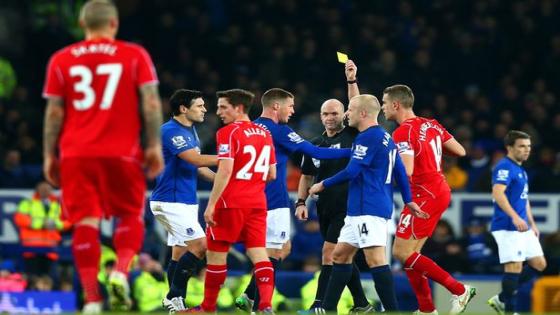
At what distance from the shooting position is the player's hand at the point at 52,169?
927cm

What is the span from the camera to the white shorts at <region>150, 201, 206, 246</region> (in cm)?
1261

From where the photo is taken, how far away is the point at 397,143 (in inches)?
488

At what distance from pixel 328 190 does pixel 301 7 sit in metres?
12.1

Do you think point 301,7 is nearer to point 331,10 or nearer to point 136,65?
point 331,10

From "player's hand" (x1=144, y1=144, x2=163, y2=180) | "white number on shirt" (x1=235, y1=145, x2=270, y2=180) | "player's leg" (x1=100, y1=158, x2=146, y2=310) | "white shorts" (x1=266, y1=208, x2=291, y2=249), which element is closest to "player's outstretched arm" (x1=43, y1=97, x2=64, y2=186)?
"player's leg" (x1=100, y1=158, x2=146, y2=310)

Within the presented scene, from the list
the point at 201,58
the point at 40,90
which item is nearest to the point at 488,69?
the point at 201,58

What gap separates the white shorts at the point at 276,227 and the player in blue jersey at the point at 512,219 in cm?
267

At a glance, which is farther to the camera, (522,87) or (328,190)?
(522,87)

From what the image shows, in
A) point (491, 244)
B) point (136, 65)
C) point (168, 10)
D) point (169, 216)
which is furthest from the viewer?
point (168, 10)

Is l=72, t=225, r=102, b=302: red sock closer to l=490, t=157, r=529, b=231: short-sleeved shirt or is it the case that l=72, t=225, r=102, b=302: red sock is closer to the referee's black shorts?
the referee's black shorts

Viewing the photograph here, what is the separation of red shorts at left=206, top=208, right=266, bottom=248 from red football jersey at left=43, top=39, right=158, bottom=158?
2.59 meters

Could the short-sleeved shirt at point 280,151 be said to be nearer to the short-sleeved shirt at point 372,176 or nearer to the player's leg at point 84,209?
the short-sleeved shirt at point 372,176

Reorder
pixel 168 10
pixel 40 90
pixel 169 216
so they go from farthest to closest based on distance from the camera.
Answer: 1. pixel 168 10
2. pixel 40 90
3. pixel 169 216

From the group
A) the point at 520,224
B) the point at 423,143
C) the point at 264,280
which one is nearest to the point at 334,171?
the point at 423,143
